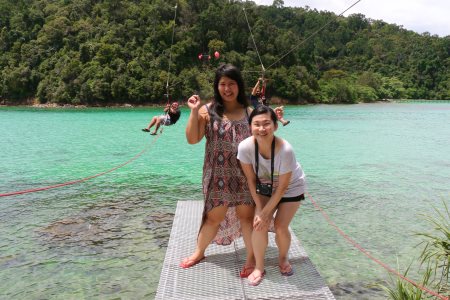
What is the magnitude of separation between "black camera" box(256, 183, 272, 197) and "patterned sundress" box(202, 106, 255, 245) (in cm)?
15

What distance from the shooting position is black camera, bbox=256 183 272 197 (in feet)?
9.45

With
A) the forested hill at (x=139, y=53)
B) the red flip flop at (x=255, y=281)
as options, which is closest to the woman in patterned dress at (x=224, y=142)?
the red flip flop at (x=255, y=281)

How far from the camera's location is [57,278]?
4258mm

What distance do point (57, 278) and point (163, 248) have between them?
4.31 ft

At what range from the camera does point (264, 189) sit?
9.47 feet

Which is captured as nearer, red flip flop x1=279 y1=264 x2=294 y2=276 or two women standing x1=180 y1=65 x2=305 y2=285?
two women standing x1=180 y1=65 x2=305 y2=285

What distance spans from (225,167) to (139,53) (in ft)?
198

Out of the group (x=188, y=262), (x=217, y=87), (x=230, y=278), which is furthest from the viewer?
(x=188, y=262)

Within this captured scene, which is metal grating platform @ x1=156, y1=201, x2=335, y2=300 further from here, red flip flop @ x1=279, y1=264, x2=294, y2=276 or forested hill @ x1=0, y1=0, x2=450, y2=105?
forested hill @ x1=0, y1=0, x2=450, y2=105

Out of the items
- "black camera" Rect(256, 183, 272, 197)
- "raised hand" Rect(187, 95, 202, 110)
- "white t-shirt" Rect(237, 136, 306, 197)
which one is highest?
"raised hand" Rect(187, 95, 202, 110)

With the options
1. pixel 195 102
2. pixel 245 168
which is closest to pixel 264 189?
pixel 245 168

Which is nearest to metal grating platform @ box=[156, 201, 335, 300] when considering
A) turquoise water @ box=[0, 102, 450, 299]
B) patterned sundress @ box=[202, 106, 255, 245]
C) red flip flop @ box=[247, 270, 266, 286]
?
red flip flop @ box=[247, 270, 266, 286]

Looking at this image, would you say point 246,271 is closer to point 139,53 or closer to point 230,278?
point 230,278

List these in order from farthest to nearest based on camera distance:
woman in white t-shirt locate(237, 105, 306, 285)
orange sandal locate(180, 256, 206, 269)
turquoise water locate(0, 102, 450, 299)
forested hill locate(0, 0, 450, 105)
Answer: forested hill locate(0, 0, 450, 105)
turquoise water locate(0, 102, 450, 299)
orange sandal locate(180, 256, 206, 269)
woman in white t-shirt locate(237, 105, 306, 285)
